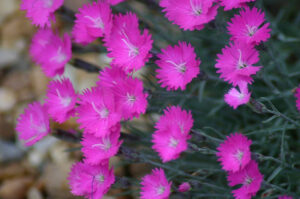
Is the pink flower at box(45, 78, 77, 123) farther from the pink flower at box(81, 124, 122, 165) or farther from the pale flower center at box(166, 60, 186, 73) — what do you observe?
the pale flower center at box(166, 60, 186, 73)

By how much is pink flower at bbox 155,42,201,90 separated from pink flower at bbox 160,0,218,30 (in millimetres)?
58

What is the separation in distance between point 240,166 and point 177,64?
307 millimetres

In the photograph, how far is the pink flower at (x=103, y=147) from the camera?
979 mm

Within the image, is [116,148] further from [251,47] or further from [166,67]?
[251,47]

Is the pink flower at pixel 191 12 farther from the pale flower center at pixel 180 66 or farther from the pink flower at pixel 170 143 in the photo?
the pink flower at pixel 170 143

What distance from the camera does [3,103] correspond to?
2260mm

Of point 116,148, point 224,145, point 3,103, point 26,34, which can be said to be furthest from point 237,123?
point 26,34

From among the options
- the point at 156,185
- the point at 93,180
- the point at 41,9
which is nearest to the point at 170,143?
the point at 156,185

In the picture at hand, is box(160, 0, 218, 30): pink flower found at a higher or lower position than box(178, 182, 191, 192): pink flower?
higher

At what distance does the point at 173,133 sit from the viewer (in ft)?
3.12

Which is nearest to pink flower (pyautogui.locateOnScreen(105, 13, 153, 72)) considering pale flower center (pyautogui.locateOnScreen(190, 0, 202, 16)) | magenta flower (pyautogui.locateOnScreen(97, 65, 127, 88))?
magenta flower (pyautogui.locateOnScreen(97, 65, 127, 88))

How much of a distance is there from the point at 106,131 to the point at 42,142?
1.24m

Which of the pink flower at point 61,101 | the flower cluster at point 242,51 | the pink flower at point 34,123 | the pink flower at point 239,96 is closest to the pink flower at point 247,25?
the flower cluster at point 242,51

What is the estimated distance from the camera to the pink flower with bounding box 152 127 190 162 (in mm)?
909
